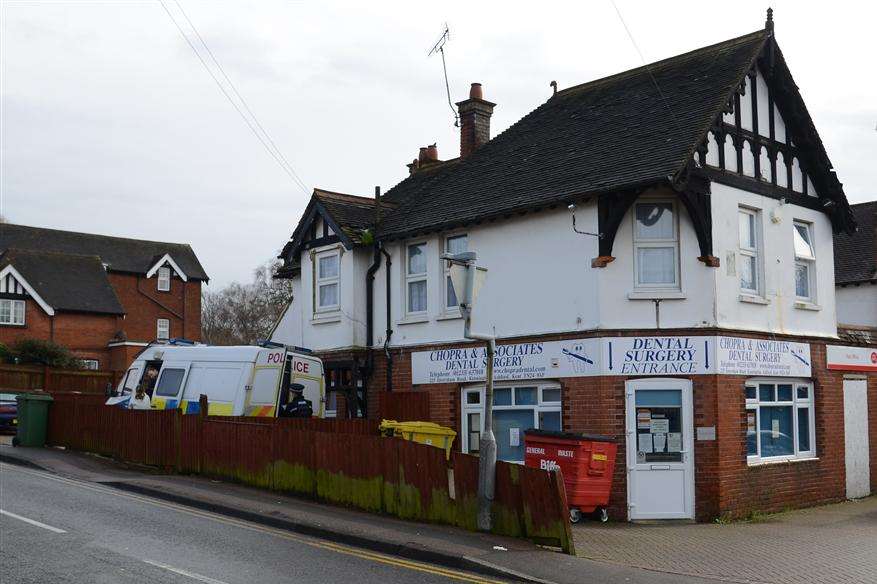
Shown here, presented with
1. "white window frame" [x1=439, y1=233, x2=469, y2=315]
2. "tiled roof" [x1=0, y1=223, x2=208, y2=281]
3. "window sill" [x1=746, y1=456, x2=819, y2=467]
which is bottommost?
"window sill" [x1=746, y1=456, x2=819, y2=467]

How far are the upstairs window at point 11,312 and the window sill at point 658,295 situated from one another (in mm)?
41077

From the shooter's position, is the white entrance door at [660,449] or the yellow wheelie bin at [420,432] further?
the yellow wheelie bin at [420,432]

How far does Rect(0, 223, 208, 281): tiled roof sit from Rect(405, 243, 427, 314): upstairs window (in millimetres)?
40824

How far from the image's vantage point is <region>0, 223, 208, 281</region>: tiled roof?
186 feet

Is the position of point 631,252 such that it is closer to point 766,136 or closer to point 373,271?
point 766,136

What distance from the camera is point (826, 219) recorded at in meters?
19.5

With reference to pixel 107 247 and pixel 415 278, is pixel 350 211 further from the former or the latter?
pixel 107 247

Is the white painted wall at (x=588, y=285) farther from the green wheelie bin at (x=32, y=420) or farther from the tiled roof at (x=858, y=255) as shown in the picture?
the tiled roof at (x=858, y=255)

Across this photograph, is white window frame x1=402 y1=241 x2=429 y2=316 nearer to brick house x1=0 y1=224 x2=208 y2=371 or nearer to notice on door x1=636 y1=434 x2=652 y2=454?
notice on door x1=636 y1=434 x2=652 y2=454

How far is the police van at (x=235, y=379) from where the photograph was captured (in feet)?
65.1

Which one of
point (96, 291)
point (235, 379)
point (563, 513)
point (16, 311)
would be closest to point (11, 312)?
point (16, 311)

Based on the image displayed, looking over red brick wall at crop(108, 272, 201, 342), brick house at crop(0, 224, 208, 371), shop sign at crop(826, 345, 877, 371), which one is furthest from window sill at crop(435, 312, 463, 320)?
red brick wall at crop(108, 272, 201, 342)

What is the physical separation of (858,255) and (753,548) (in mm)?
18531

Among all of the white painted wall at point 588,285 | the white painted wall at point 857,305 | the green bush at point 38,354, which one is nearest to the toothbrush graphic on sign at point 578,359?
the white painted wall at point 588,285
